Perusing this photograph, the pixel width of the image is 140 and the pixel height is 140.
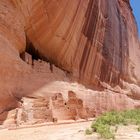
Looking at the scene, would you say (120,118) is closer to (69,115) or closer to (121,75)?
(69,115)

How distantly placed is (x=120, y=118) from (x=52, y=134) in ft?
4.14

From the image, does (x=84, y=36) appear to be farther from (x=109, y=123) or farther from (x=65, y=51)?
(x=109, y=123)

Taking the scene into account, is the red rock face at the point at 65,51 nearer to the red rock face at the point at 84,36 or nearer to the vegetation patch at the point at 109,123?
the red rock face at the point at 84,36

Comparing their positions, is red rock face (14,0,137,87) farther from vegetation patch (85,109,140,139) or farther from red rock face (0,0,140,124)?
vegetation patch (85,109,140,139)

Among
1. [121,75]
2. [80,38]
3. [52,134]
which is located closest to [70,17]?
[80,38]

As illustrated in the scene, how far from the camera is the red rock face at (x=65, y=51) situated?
10.6 metres

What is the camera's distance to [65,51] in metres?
14.9

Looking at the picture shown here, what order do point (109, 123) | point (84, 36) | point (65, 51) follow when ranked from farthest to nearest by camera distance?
point (84, 36), point (65, 51), point (109, 123)

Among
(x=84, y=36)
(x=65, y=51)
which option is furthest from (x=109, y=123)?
(x=84, y=36)

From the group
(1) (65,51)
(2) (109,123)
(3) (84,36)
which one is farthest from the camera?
(3) (84,36)

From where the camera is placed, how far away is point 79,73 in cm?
1623

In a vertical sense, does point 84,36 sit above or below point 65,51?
above

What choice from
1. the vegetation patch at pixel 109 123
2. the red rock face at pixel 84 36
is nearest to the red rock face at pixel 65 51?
the red rock face at pixel 84 36

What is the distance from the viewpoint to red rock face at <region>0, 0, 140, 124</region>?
34.8ft
